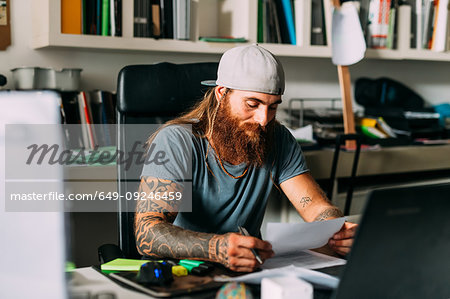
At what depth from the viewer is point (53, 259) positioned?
54 centimetres

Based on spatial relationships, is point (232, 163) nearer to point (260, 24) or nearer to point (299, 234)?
point (299, 234)

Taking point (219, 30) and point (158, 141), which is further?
point (219, 30)

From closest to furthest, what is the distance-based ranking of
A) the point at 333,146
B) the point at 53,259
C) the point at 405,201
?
the point at 53,259 → the point at 405,201 → the point at 333,146

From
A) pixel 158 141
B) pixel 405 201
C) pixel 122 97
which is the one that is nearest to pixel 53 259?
pixel 405 201

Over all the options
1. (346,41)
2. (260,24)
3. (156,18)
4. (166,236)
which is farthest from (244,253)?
(346,41)

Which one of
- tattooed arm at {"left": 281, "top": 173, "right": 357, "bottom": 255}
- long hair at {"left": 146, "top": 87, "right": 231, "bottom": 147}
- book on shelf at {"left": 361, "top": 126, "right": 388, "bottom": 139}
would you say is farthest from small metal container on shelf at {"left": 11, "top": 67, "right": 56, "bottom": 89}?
book on shelf at {"left": 361, "top": 126, "right": 388, "bottom": 139}

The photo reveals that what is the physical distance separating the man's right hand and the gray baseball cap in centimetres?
49

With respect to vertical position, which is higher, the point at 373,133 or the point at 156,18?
the point at 156,18

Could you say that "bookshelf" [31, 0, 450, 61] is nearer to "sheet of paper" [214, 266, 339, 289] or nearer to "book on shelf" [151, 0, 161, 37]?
"book on shelf" [151, 0, 161, 37]

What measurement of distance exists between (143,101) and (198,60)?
116 cm

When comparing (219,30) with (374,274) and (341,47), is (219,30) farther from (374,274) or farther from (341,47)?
(374,274)

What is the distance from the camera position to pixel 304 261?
4.02 feet

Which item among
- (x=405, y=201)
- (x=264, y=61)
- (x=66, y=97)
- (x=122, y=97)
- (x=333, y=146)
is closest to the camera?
(x=405, y=201)

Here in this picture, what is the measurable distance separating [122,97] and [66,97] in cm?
71
